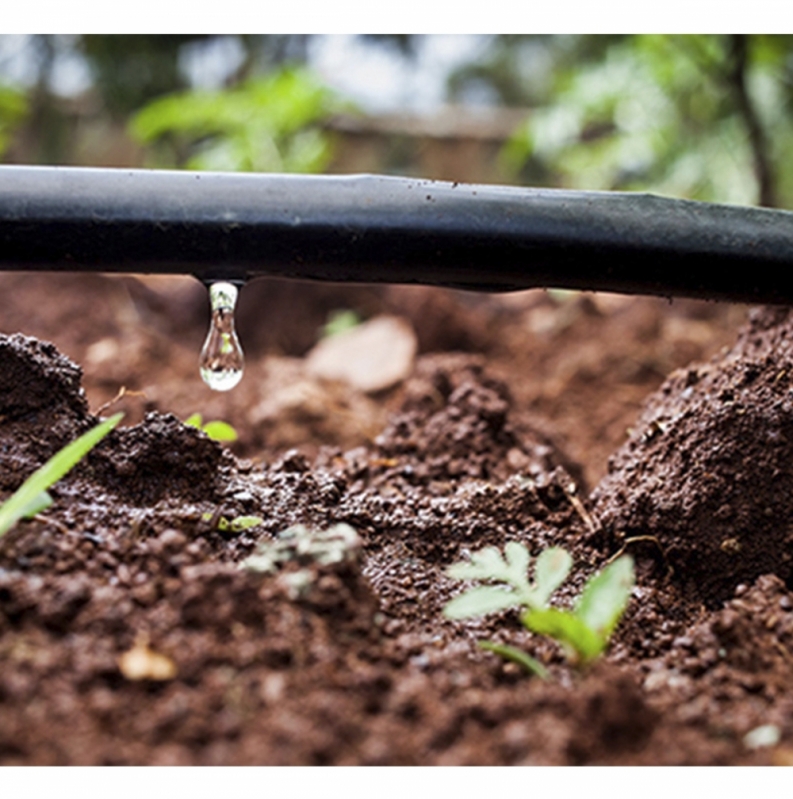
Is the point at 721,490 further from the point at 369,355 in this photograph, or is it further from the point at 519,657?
the point at 369,355

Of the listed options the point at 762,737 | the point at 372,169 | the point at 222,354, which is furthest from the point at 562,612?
the point at 372,169

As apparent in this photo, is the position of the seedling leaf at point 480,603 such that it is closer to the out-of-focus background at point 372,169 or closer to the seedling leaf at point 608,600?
the seedling leaf at point 608,600

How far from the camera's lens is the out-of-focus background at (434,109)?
14.3 ft

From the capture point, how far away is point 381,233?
1.02m

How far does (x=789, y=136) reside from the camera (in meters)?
4.67

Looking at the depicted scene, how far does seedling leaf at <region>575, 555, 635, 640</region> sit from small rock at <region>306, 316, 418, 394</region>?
6.68 ft

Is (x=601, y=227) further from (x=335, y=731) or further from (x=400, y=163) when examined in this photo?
(x=400, y=163)

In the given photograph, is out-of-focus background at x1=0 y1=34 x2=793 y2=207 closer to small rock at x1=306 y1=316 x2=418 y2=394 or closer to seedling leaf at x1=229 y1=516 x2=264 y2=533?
small rock at x1=306 y1=316 x2=418 y2=394

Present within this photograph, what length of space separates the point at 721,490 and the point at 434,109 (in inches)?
287

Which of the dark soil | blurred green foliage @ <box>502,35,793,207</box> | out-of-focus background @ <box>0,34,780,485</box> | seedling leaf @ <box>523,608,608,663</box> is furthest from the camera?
blurred green foliage @ <box>502,35,793,207</box>

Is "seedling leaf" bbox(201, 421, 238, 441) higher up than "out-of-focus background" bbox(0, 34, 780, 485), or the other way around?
"out-of-focus background" bbox(0, 34, 780, 485)

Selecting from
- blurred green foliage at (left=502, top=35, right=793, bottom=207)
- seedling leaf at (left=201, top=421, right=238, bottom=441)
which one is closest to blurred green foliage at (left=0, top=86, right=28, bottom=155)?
blurred green foliage at (left=502, top=35, right=793, bottom=207)

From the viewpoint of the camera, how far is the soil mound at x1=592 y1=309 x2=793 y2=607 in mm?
1033

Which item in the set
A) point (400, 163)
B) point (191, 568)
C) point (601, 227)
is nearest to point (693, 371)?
point (601, 227)
